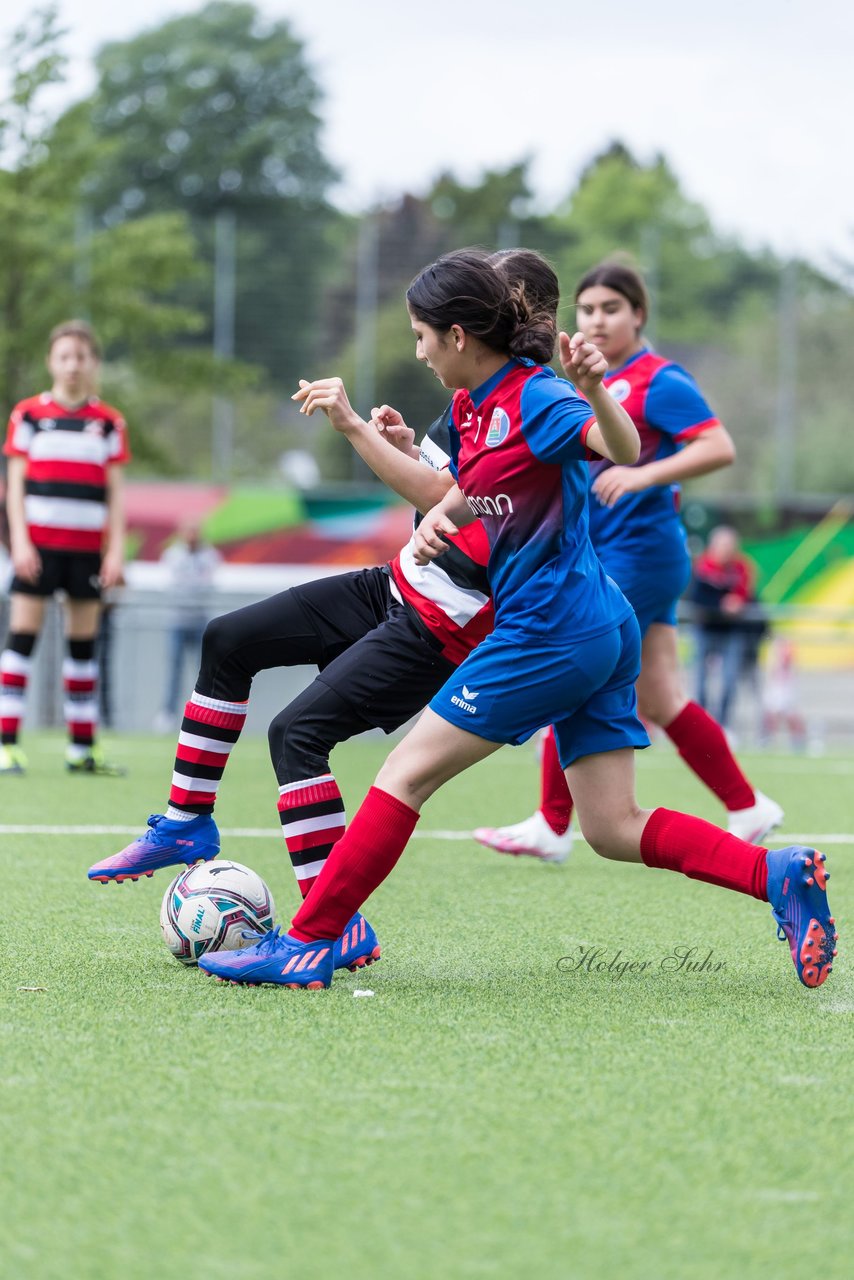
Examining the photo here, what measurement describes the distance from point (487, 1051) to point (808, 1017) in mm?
795

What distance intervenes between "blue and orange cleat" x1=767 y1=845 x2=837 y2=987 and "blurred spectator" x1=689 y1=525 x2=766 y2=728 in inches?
415

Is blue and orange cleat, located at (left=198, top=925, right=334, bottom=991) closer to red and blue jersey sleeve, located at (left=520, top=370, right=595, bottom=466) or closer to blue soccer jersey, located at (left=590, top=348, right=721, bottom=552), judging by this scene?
red and blue jersey sleeve, located at (left=520, top=370, right=595, bottom=466)

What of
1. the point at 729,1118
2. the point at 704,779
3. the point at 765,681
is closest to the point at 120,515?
the point at 704,779

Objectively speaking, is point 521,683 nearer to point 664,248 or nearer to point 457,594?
point 457,594

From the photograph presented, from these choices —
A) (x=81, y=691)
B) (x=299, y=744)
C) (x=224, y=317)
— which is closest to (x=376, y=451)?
(x=299, y=744)

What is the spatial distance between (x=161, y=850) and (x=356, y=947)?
23.8 inches

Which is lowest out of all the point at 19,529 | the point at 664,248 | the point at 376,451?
the point at 19,529

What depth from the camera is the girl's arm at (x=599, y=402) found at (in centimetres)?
334

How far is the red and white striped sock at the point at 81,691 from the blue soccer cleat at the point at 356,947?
16.2 ft

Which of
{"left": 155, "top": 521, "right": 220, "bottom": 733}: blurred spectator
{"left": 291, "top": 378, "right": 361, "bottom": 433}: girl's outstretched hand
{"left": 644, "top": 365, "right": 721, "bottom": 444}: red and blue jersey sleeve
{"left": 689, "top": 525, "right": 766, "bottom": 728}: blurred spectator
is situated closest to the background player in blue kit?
{"left": 644, "top": 365, "right": 721, "bottom": 444}: red and blue jersey sleeve

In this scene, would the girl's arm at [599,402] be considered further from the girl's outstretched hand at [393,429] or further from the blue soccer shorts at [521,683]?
the girl's outstretched hand at [393,429]

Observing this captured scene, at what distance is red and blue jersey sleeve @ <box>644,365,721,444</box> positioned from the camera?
5430 mm

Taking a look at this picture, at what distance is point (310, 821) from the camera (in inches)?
158

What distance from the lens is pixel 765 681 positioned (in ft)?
51.1
